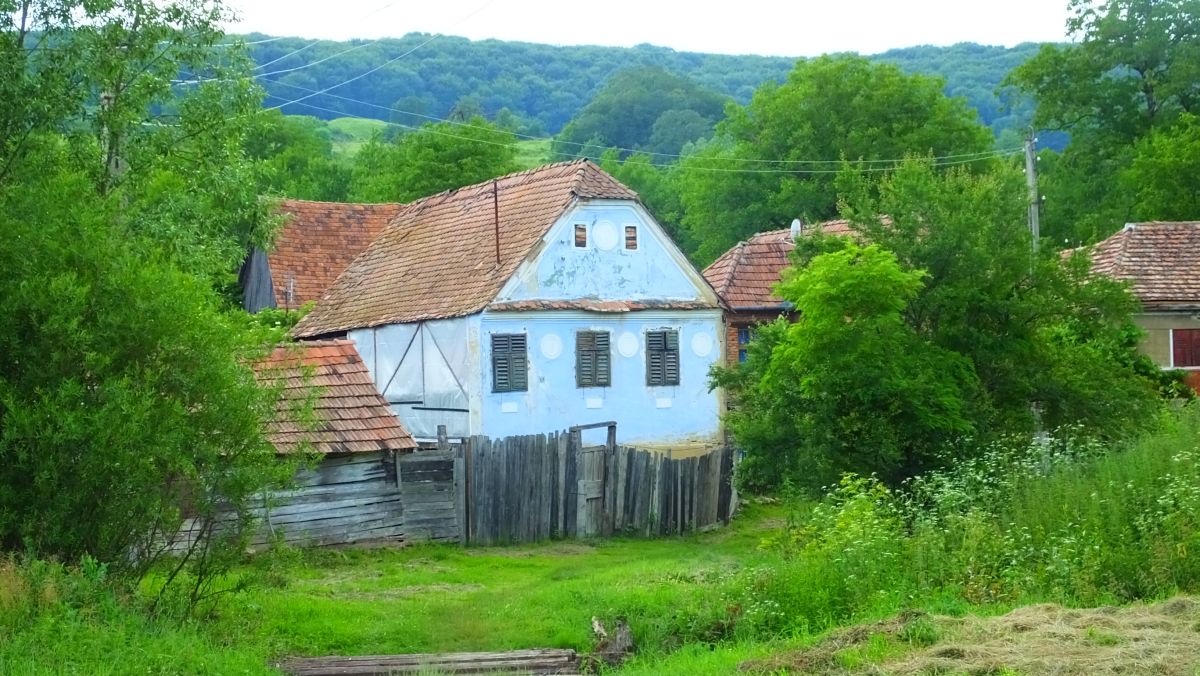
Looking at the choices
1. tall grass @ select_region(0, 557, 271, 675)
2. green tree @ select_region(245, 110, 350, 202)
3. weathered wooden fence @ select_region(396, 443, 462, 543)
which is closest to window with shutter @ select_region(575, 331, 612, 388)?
weathered wooden fence @ select_region(396, 443, 462, 543)

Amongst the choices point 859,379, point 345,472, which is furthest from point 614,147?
point 859,379

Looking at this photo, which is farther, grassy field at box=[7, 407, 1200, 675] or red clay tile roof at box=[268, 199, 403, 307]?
red clay tile roof at box=[268, 199, 403, 307]

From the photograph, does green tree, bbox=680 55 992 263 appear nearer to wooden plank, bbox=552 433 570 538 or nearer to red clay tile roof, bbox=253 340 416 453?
wooden plank, bbox=552 433 570 538

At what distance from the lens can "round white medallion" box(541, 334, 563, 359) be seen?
28.2 meters

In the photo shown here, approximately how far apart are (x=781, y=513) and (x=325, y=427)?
9.68 m

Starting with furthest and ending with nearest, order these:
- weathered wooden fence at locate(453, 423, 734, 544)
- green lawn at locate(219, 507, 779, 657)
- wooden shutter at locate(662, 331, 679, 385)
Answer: wooden shutter at locate(662, 331, 679, 385), weathered wooden fence at locate(453, 423, 734, 544), green lawn at locate(219, 507, 779, 657)

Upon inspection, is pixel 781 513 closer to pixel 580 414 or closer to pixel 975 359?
pixel 580 414

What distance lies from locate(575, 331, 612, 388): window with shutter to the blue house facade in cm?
3

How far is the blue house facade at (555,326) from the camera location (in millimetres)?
27781

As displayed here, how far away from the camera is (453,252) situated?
3080 centimetres

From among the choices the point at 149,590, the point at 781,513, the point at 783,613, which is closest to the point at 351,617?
the point at 149,590

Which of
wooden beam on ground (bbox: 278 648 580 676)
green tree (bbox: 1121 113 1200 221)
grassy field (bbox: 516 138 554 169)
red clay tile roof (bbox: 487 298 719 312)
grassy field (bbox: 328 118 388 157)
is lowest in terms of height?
wooden beam on ground (bbox: 278 648 580 676)

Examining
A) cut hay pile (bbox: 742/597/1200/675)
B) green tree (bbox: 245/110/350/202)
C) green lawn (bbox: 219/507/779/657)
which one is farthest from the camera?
green tree (bbox: 245/110/350/202)

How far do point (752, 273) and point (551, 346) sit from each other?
30.3 ft
